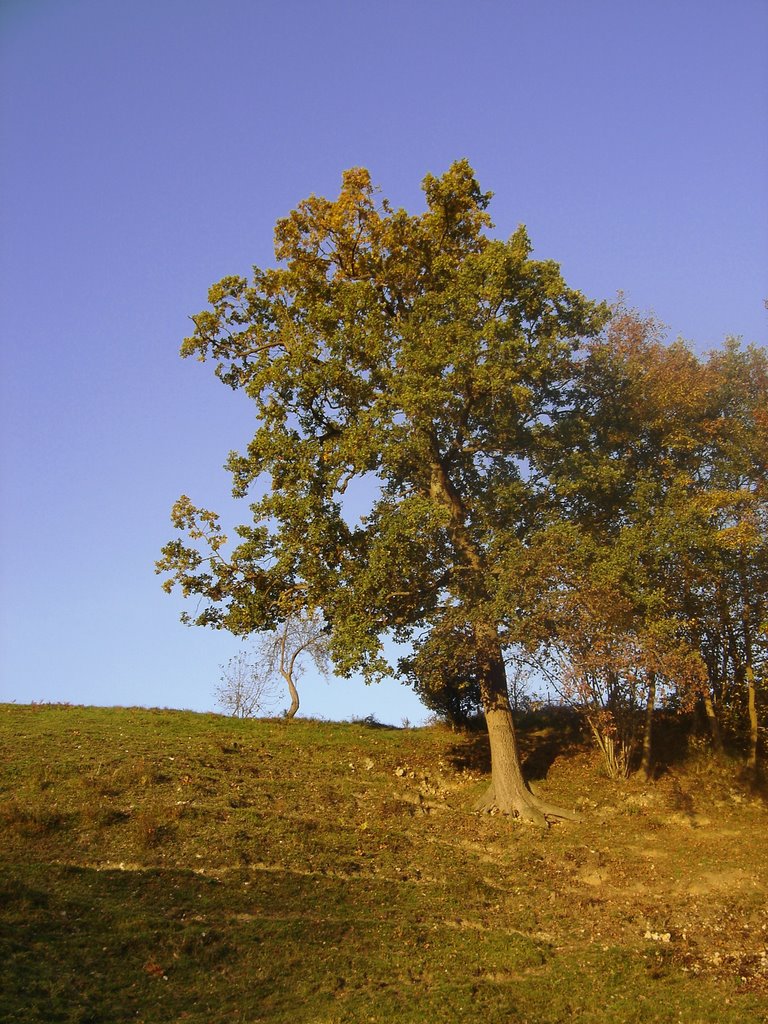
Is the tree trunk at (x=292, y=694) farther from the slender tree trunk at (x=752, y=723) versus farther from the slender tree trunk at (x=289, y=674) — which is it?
the slender tree trunk at (x=752, y=723)

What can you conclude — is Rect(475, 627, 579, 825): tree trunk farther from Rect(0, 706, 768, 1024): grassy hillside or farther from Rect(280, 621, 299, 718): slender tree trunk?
Rect(280, 621, 299, 718): slender tree trunk

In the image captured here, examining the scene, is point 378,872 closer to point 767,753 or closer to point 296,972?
point 296,972

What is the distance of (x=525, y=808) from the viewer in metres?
25.7

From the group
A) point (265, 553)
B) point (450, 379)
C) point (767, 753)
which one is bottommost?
point (767, 753)

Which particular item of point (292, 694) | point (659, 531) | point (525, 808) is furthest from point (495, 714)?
point (292, 694)

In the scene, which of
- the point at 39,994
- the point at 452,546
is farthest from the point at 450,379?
the point at 39,994

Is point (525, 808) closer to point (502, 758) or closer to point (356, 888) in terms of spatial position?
point (502, 758)

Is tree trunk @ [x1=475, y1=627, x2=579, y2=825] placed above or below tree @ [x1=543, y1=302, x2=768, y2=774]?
below

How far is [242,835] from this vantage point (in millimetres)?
22484

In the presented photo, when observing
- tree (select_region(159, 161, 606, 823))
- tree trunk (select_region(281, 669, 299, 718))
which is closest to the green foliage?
tree (select_region(159, 161, 606, 823))

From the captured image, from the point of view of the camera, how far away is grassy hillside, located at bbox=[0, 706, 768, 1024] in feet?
50.6

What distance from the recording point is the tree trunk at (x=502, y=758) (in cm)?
2569

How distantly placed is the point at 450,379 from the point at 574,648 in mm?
8491

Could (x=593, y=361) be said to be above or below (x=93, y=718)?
above
